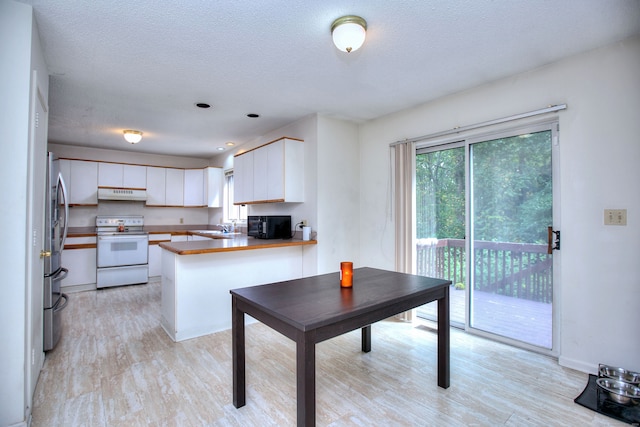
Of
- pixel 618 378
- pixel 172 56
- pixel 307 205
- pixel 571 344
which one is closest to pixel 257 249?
pixel 307 205

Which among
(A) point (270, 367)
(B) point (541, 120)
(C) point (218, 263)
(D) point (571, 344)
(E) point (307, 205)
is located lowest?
(A) point (270, 367)

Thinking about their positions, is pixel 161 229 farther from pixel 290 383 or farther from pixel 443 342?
pixel 443 342

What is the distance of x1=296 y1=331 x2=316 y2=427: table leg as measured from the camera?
1.41 metres

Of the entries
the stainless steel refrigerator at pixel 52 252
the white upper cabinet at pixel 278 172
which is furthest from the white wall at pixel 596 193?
the stainless steel refrigerator at pixel 52 252

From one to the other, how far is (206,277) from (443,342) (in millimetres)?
2253

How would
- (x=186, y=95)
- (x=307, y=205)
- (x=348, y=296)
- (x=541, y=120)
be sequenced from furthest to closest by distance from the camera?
(x=307, y=205), (x=186, y=95), (x=541, y=120), (x=348, y=296)

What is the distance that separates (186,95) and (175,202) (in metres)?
3.37

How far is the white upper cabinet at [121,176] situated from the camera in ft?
17.6

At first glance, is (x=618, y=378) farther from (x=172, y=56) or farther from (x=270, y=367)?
(x=172, y=56)

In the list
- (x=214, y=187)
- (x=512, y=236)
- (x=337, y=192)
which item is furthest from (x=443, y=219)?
(x=214, y=187)

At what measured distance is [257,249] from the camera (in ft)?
11.5

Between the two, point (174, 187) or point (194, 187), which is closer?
point (174, 187)

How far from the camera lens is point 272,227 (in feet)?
13.1

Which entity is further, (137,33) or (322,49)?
(322,49)
